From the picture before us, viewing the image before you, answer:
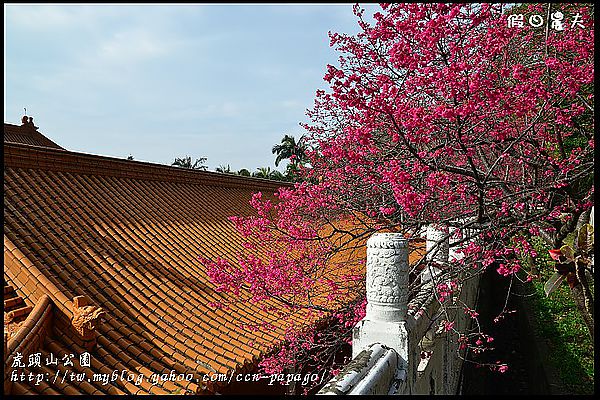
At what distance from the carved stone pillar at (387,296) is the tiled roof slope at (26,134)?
1216 centimetres

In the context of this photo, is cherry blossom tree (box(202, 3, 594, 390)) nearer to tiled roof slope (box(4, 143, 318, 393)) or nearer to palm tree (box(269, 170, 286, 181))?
tiled roof slope (box(4, 143, 318, 393))

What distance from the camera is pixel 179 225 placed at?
622 cm

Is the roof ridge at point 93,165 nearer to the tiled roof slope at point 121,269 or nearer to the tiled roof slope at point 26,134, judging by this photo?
the tiled roof slope at point 121,269

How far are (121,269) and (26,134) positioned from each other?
33.7 feet

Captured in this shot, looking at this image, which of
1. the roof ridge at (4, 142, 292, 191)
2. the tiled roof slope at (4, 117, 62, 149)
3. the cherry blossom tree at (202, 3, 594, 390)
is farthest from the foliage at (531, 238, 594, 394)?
the tiled roof slope at (4, 117, 62, 149)

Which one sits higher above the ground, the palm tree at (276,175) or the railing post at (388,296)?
the palm tree at (276,175)

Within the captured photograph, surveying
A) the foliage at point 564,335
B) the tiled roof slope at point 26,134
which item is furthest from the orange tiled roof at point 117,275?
the tiled roof slope at point 26,134

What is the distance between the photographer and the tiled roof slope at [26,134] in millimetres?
11961

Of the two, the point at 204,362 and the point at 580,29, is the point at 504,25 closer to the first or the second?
the point at 580,29

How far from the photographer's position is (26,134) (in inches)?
495

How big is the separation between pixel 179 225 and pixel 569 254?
4660mm

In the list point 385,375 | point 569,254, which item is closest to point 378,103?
point 385,375

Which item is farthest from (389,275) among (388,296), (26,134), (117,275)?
(26,134)

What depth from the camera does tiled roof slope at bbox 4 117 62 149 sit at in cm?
1196
